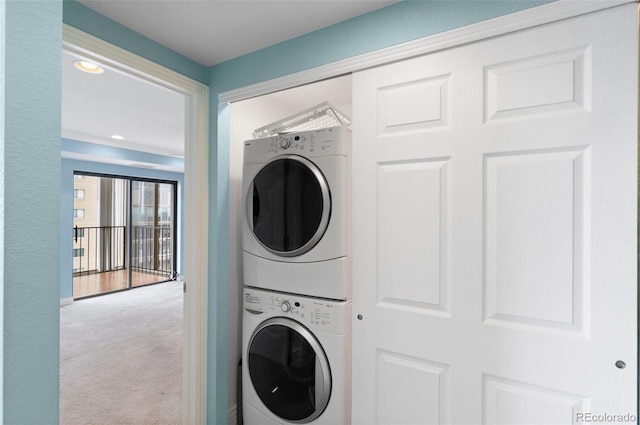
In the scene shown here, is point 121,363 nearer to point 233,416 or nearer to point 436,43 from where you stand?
point 233,416

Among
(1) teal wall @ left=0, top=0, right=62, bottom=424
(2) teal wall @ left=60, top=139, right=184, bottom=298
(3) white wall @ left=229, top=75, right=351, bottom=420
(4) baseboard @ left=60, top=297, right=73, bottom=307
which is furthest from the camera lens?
(4) baseboard @ left=60, top=297, right=73, bottom=307

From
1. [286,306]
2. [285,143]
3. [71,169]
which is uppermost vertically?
[71,169]

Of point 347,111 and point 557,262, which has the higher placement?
point 347,111

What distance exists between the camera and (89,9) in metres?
1.50

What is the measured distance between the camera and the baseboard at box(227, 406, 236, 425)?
212 centimetres

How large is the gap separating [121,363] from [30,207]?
3.00 meters

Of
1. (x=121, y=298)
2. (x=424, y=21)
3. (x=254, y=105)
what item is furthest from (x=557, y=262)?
(x=121, y=298)

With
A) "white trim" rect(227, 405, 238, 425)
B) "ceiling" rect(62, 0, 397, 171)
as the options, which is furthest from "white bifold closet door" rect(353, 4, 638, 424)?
"white trim" rect(227, 405, 238, 425)

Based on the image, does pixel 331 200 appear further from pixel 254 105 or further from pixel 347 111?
pixel 347 111

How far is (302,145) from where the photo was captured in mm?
1772

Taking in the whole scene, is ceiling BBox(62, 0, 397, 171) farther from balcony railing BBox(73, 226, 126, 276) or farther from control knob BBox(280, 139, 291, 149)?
balcony railing BBox(73, 226, 126, 276)

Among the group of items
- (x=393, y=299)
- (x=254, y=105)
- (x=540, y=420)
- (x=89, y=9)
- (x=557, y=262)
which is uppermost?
(x=89, y=9)

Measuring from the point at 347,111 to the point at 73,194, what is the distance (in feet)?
15.1

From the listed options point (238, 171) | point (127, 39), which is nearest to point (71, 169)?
point (238, 171)
